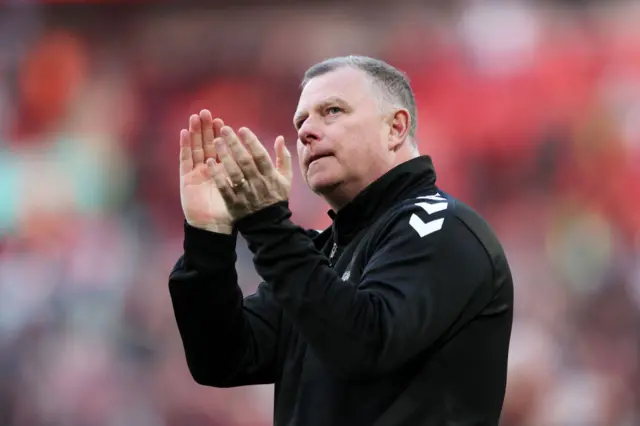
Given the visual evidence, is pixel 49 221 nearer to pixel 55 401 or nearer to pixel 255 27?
pixel 55 401

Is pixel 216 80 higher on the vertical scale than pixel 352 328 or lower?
higher

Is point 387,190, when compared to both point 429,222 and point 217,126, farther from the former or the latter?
point 217,126

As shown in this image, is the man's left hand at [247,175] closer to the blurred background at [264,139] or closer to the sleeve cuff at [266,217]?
the sleeve cuff at [266,217]

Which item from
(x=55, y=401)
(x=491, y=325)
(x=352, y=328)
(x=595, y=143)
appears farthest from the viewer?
(x=55, y=401)

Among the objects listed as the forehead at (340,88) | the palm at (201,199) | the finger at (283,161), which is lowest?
the palm at (201,199)

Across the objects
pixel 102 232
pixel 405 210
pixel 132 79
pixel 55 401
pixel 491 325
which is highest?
pixel 132 79

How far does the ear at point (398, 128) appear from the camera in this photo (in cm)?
155

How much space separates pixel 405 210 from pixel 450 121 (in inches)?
79.8

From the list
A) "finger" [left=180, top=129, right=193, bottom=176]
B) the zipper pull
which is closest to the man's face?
the zipper pull

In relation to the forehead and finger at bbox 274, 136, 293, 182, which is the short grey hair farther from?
finger at bbox 274, 136, 293, 182

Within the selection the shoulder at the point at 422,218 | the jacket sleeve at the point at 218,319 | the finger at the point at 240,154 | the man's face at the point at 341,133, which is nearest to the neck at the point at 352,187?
the man's face at the point at 341,133

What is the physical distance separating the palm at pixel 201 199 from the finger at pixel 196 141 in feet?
0.05

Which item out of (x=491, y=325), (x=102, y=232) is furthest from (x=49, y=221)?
(x=491, y=325)

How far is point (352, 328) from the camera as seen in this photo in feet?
3.72
